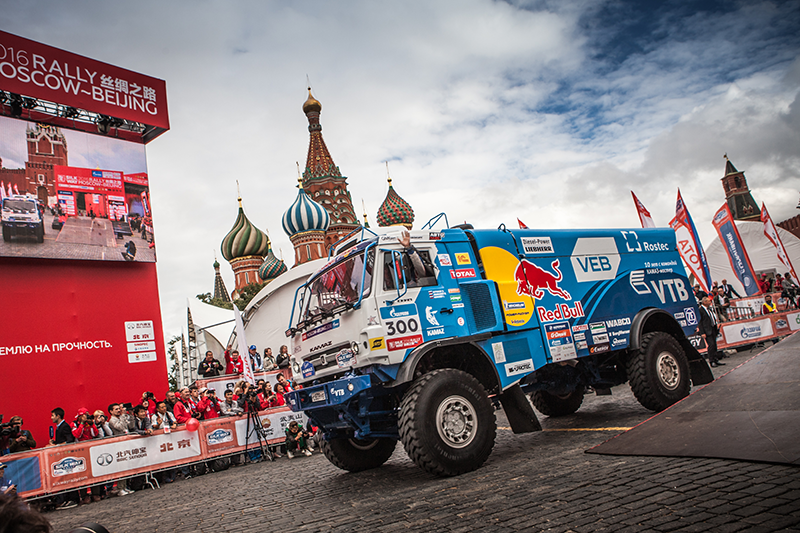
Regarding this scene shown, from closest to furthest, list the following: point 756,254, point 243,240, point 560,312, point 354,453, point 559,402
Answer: point 354,453
point 560,312
point 559,402
point 756,254
point 243,240

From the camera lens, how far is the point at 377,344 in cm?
662

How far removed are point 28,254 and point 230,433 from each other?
7.55 meters

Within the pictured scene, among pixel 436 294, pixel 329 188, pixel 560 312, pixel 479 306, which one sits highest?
pixel 329 188

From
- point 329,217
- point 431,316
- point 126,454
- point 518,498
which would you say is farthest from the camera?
point 329,217

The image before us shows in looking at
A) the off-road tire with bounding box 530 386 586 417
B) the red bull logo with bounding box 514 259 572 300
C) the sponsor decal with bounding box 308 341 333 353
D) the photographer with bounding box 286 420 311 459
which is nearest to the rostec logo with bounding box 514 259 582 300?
the red bull logo with bounding box 514 259 572 300

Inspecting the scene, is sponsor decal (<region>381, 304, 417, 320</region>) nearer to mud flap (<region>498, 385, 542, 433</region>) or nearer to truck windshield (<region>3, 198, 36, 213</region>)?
mud flap (<region>498, 385, 542, 433</region>)

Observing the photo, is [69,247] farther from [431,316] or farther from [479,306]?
[479,306]

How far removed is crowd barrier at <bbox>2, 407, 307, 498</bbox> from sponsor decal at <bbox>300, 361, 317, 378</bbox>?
5337mm

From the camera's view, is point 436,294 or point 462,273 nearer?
point 436,294

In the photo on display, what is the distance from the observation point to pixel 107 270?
16.4m

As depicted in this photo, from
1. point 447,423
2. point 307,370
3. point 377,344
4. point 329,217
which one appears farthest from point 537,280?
point 329,217

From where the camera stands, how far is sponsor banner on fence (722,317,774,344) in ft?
63.9

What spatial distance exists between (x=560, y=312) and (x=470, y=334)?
193cm

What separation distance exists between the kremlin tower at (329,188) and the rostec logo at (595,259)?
161ft
